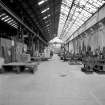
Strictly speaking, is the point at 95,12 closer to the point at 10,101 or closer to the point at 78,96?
the point at 78,96

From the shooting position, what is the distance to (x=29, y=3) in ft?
42.3

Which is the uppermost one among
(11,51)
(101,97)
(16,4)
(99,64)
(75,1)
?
(75,1)

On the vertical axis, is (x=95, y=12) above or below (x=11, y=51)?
above

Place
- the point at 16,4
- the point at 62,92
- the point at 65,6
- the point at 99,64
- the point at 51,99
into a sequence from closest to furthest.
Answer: the point at 51,99
the point at 62,92
the point at 99,64
the point at 16,4
the point at 65,6

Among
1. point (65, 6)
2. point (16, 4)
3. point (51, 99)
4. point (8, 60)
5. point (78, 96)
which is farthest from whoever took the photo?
point (65, 6)

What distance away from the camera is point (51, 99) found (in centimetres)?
418

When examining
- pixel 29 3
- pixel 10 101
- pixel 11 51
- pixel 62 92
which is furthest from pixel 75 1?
pixel 10 101

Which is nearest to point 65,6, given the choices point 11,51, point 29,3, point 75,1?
point 75,1

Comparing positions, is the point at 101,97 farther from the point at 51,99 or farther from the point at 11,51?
the point at 11,51

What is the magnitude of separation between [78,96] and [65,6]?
16.3m

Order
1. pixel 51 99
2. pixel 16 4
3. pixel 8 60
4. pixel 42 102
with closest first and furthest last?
1. pixel 42 102
2. pixel 51 99
3. pixel 8 60
4. pixel 16 4

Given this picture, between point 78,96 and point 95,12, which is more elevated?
point 95,12

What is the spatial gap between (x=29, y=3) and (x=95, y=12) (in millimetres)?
7517

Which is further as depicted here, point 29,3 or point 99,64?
point 29,3
